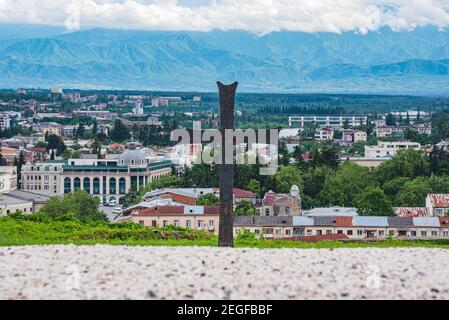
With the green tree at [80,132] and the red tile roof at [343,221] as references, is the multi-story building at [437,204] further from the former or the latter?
the green tree at [80,132]

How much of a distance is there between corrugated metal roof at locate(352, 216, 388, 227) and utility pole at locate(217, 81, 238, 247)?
2043 cm

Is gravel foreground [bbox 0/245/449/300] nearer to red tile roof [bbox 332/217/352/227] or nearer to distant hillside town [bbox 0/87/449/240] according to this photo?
distant hillside town [bbox 0/87/449/240]

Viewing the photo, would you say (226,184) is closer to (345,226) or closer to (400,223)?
(400,223)

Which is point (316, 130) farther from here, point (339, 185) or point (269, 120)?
point (339, 185)

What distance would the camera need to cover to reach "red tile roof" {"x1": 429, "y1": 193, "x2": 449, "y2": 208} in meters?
44.5

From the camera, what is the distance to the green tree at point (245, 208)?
4357 cm

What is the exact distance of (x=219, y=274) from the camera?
11.2m

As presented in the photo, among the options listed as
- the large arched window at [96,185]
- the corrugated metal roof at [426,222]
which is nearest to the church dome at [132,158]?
the large arched window at [96,185]

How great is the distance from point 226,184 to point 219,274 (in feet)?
11.5

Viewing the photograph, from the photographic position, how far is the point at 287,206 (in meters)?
47.2

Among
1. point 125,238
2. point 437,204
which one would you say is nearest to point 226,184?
point 125,238

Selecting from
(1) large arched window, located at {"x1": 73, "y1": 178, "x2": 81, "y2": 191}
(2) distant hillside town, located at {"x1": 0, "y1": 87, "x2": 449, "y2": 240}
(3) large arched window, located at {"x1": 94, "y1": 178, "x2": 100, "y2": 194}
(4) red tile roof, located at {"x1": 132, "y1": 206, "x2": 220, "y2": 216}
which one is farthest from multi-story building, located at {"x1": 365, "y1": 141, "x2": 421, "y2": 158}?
(4) red tile roof, located at {"x1": 132, "y1": 206, "x2": 220, "y2": 216}
